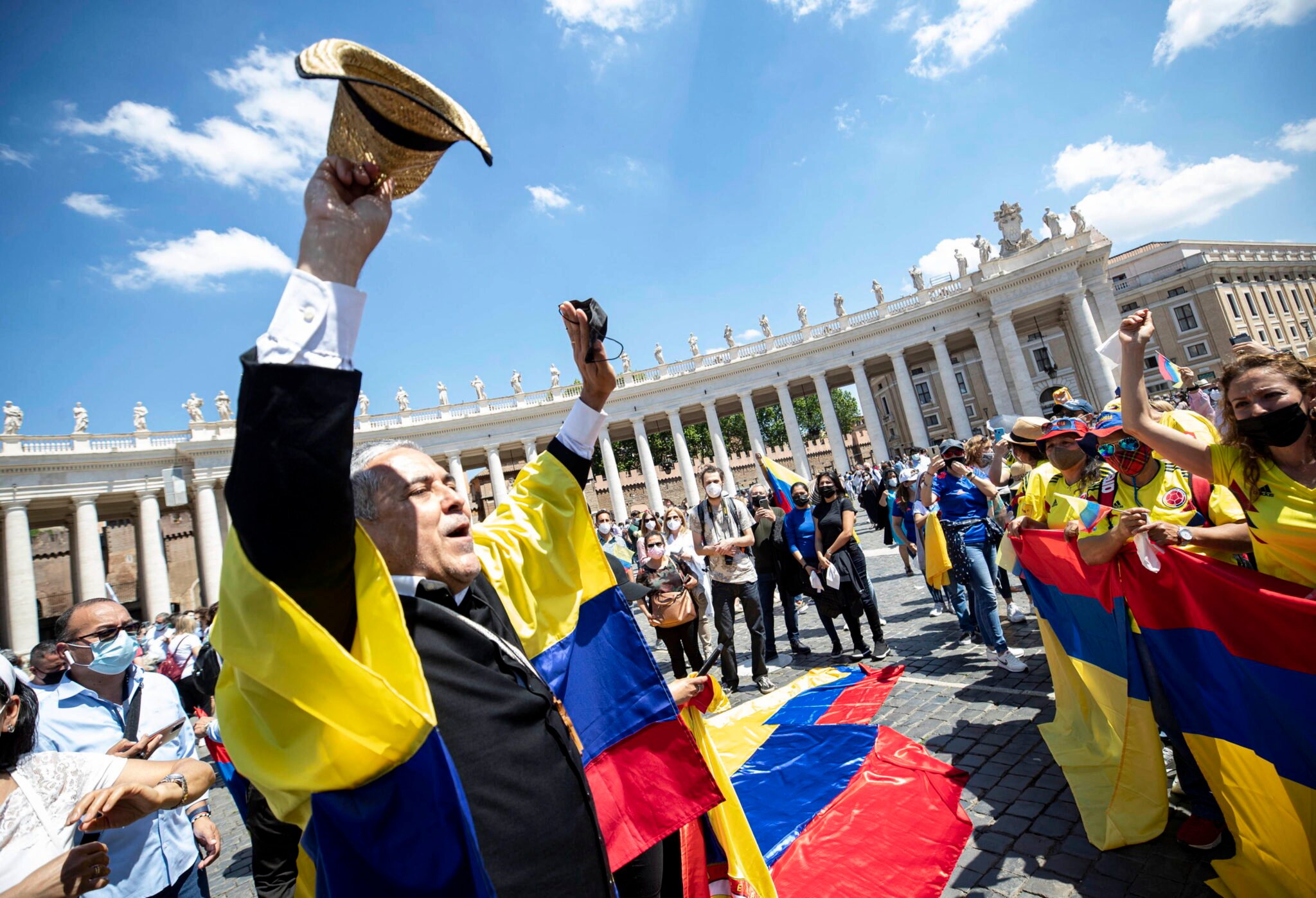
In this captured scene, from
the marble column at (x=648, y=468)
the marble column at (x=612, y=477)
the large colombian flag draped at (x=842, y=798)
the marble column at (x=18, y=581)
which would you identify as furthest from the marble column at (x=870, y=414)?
the marble column at (x=18, y=581)

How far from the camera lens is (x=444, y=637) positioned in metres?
1.55

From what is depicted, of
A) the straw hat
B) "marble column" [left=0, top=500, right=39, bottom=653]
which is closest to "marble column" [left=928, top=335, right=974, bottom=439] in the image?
the straw hat

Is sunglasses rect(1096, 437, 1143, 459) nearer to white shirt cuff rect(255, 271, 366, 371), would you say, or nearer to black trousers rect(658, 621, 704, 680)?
white shirt cuff rect(255, 271, 366, 371)

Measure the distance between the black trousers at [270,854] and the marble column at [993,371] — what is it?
3718 centimetres

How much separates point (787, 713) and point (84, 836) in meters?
4.43

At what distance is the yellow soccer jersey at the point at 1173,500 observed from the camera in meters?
3.14

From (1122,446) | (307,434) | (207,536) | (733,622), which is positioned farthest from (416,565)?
(207,536)

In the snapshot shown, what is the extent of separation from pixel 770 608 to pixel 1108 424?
5.12m

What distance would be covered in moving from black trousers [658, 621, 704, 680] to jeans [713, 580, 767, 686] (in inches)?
13.0

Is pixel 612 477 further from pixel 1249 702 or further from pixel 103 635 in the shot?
pixel 1249 702

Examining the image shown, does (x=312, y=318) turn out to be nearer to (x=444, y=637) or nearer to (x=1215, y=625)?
(x=444, y=637)

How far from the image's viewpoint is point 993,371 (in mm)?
34094

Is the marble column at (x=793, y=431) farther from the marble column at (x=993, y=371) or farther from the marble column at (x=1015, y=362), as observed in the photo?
the marble column at (x=1015, y=362)

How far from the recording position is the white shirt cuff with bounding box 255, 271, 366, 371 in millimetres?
972
